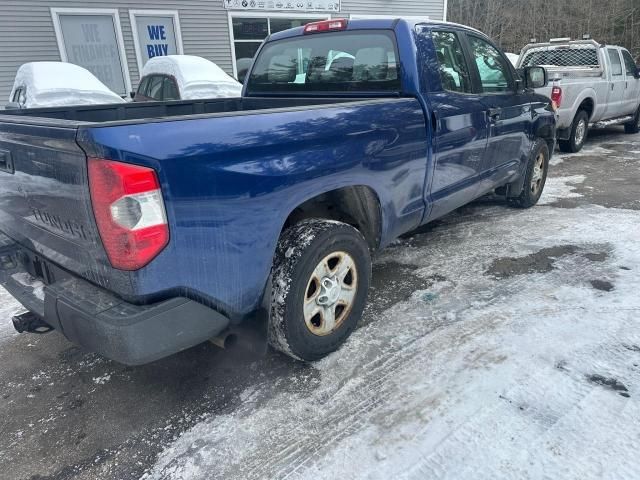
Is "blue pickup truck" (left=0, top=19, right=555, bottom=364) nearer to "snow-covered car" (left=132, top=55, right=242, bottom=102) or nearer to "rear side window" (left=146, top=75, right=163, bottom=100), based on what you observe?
"snow-covered car" (left=132, top=55, right=242, bottom=102)

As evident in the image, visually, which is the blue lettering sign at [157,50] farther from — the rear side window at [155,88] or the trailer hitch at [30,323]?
the trailer hitch at [30,323]

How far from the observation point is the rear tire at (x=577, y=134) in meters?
8.94

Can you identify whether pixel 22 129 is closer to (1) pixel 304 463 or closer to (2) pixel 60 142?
(2) pixel 60 142

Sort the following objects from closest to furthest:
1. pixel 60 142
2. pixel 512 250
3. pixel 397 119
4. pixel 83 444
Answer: pixel 60 142 → pixel 83 444 → pixel 397 119 → pixel 512 250

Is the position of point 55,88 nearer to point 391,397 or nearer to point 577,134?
point 391,397

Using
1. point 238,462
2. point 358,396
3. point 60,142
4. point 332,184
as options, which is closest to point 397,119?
point 332,184

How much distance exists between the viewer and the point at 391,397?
246 cm

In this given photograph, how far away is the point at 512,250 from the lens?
14.2 ft

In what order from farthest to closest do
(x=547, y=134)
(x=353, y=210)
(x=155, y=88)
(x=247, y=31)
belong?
(x=247, y=31)
(x=155, y=88)
(x=547, y=134)
(x=353, y=210)

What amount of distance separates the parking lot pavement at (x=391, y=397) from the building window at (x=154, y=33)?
977 cm

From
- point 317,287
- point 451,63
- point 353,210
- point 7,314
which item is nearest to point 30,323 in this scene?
point 7,314

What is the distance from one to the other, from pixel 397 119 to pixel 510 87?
7.19 ft

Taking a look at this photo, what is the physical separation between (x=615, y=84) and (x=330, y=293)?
381 inches

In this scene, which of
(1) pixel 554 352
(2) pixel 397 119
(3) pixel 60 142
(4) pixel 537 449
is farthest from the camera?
(2) pixel 397 119
